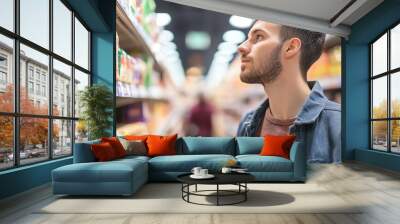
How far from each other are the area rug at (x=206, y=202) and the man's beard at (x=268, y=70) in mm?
4213

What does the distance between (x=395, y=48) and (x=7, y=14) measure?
728 cm

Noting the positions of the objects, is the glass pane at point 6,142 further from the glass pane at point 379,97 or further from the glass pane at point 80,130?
the glass pane at point 379,97

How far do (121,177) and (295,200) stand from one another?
216 centimetres

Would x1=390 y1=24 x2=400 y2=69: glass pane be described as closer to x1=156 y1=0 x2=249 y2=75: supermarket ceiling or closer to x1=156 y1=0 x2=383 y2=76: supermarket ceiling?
x1=156 y1=0 x2=383 y2=76: supermarket ceiling

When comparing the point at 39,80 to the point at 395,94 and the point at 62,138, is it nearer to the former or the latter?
the point at 62,138

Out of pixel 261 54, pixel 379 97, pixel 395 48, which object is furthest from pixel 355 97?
pixel 261 54

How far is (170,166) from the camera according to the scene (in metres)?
5.91

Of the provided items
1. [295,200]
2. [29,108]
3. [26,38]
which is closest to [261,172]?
[295,200]

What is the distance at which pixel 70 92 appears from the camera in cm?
731

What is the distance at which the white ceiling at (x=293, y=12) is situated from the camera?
7883mm

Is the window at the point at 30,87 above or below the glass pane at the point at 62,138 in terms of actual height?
above

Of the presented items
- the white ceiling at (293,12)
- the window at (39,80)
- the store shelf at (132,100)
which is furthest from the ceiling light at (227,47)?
the window at (39,80)

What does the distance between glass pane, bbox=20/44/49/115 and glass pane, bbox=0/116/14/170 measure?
0.43 metres

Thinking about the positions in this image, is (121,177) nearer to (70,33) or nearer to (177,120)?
(70,33)
